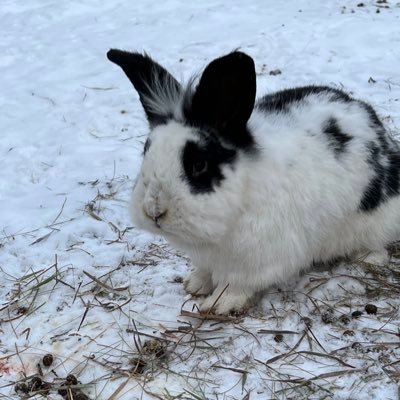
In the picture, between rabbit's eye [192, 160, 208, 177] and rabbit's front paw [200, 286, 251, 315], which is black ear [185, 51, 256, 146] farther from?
rabbit's front paw [200, 286, 251, 315]

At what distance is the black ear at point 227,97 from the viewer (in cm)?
233

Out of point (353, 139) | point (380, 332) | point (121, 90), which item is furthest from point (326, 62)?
point (380, 332)

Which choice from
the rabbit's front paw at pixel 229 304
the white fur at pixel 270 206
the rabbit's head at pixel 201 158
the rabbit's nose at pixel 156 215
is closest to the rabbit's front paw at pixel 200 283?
the white fur at pixel 270 206

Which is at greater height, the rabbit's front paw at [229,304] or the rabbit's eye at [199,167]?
the rabbit's eye at [199,167]

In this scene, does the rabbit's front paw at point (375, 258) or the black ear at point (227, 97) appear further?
the rabbit's front paw at point (375, 258)

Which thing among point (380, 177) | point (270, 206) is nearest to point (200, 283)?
point (270, 206)

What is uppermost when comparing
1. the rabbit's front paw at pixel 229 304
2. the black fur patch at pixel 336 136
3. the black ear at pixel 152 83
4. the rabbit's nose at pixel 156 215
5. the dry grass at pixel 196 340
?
the black ear at pixel 152 83

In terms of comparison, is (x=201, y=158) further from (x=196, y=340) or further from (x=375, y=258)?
(x=375, y=258)

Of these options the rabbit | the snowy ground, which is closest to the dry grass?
the snowy ground

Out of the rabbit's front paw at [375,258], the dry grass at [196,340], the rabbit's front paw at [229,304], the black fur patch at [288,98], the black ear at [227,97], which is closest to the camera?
the black ear at [227,97]

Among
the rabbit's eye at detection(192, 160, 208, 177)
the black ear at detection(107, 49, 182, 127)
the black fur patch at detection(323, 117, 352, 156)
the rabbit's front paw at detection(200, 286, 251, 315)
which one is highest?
the black ear at detection(107, 49, 182, 127)

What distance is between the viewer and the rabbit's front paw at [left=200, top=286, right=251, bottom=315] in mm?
2850

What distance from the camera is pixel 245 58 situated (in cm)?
230

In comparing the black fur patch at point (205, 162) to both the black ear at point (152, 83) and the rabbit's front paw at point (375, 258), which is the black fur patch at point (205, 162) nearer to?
the black ear at point (152, 83)
